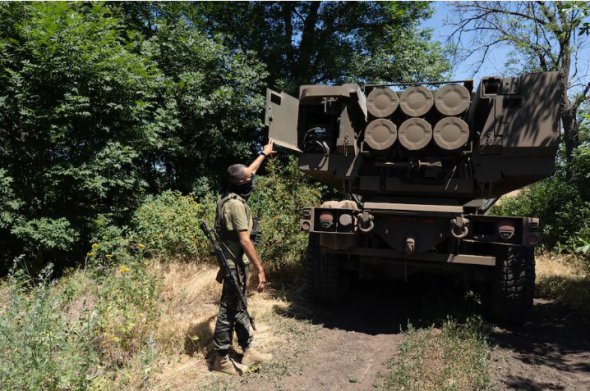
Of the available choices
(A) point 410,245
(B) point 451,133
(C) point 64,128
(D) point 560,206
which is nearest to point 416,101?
(B) point 451,133

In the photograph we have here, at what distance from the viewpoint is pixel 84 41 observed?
712 centimetres

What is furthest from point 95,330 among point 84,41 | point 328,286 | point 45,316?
point 84,41

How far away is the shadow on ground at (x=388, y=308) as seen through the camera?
5.08m

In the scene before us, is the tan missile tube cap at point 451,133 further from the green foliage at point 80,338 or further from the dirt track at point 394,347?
the green foliage at point 80,338

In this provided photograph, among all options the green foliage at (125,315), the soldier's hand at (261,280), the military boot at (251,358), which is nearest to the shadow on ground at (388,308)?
the military boot at (251,358)

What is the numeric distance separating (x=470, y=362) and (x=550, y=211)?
7.18m

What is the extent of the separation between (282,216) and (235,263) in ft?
9.64

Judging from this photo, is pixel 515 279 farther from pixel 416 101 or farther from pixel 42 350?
pixel 42 350

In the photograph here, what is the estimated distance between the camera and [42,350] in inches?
112

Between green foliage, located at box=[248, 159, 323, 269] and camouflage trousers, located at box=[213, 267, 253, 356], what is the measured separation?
2675mm

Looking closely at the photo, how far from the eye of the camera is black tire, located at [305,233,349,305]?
527 cm

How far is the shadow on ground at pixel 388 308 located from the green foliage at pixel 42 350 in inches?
101

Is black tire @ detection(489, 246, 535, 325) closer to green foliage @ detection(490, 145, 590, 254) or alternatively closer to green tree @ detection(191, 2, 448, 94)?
green foliage @ detection(490, 145, 590, 254)

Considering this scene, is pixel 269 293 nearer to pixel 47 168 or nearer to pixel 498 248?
pixel 498 248
